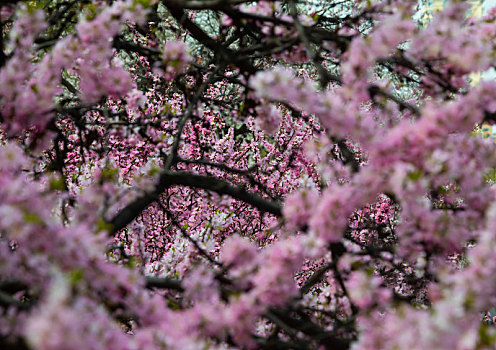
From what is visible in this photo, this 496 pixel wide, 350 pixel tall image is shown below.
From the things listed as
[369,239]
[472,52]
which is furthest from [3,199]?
[369,239]

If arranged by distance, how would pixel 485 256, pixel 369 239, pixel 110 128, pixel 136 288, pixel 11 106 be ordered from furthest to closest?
pixel 369 239, pixel 110 128, pixel 11 106, pixel 136 288, pixel 485 256

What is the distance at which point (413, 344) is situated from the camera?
149cm

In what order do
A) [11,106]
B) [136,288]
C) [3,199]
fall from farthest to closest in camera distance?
1. [11,106]
2. [136,288]
3. [3,199]

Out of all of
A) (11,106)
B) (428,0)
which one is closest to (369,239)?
(428,0)

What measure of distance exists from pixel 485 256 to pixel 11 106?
2.58 metres

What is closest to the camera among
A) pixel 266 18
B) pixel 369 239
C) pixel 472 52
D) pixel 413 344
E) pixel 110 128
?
pixel 413 344

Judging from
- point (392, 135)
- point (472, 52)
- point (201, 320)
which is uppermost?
point (472, 52)

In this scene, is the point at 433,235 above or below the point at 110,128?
below

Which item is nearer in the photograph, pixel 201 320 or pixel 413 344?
pixel 413 344

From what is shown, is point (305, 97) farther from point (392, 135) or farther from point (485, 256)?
point (485, 256)

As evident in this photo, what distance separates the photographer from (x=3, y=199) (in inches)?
71.6

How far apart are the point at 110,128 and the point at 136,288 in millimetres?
2226

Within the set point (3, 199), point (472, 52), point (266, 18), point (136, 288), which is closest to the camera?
point (3, 199)

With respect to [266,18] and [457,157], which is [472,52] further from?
[266,18]
